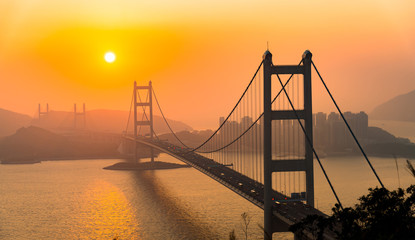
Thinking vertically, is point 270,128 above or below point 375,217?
above

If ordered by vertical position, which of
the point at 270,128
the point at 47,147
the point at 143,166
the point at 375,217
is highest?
the point at 270,128

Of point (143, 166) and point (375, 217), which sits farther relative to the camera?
point (143, 166)

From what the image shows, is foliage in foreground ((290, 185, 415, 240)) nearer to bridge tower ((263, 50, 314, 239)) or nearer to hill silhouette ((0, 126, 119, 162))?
bridge tower ((263, 50, 314, 239))

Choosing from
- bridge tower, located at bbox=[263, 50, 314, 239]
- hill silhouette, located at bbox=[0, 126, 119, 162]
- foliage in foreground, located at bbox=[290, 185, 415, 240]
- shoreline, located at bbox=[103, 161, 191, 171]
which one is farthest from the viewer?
hill silhouette, located at bbox=[0, 126, 119, 162]

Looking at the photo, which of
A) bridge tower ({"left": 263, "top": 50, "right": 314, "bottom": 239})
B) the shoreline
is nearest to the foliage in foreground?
bridge tower ({"left": 263, "top": 50, "right": 314, "bottom": 239})

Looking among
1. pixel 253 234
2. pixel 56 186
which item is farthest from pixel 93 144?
pixel 253 234

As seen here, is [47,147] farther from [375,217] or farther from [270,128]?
[375,217]

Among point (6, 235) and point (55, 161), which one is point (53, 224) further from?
point (55, 161)

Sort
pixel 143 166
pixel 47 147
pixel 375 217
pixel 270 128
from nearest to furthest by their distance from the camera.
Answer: pixel 375 217
pixel 270 128
pixel 143 166
pixel 47 147

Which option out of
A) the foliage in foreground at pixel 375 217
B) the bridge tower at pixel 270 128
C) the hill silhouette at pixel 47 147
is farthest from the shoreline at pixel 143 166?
the foliage in foreground at pixel 375 217

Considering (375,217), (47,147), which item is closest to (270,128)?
(375,217)

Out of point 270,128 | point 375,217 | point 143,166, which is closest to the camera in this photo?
point 375,217
